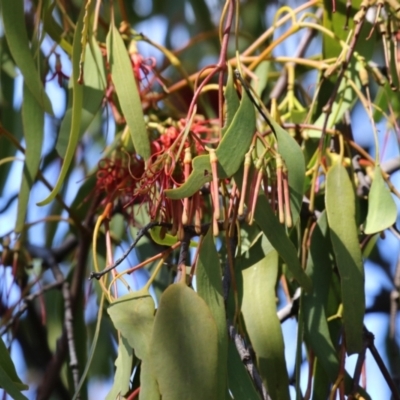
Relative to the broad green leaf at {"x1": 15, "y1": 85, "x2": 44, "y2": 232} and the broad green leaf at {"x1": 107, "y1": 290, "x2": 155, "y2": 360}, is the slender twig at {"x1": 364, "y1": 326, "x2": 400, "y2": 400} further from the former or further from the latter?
the broad green leaf at {"x1": 15, "y1": 85, "x2": 44, "y2": 232}

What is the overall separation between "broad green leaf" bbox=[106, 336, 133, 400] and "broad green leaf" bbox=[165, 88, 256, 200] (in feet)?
0.58

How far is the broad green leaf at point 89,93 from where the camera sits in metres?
0.96

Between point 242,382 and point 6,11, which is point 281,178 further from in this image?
point 6,11

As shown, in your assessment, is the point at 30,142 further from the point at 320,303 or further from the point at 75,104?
the point at 320,303

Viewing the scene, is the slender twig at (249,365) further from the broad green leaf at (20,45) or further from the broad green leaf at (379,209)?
the broad green leaf at (20,45)

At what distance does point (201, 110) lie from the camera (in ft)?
4.82

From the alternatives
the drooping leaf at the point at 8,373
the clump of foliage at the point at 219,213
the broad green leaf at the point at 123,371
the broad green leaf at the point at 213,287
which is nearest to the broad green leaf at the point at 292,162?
the clump of foliage at the point at 219,213

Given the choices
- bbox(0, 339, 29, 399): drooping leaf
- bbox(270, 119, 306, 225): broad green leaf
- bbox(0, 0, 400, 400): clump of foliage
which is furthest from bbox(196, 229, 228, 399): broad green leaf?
bbox(0, 339, 29, 399): drooping leaf

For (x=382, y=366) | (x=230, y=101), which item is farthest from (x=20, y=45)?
(x=382, y=366)

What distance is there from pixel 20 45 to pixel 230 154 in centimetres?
35

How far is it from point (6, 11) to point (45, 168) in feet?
2.31

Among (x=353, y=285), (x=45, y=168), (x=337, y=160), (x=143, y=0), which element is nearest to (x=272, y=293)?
(x=353, y=285)

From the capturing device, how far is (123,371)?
0.79m

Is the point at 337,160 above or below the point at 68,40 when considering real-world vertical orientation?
below
